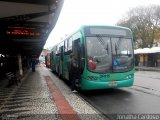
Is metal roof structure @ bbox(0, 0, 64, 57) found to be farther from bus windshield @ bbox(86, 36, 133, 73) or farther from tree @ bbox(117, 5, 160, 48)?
tree @ bbox(117, 5, 160, 48)

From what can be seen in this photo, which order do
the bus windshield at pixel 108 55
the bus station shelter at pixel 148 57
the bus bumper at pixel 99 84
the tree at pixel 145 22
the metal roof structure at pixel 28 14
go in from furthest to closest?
the tree at pixel 145 22, the bus station shelter at pixel 148 57, the bus windshield at pixel 108 55, the bus bumper at pixel 99 84, the metal roof structure at pixel 28 14

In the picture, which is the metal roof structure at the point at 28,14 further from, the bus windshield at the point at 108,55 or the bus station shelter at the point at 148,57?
the bus station shelter at the point at 148,57

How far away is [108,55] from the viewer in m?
11.6

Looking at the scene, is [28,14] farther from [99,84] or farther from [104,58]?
[99,84]

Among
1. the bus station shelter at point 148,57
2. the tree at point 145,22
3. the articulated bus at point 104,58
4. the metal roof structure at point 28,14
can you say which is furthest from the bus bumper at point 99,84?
the tree at point 145,22

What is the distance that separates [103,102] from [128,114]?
2.38m

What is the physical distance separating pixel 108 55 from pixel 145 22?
45215 mm

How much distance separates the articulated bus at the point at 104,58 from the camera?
11.5 metres

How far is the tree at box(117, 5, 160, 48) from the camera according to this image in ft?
175

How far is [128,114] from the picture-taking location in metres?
7.73

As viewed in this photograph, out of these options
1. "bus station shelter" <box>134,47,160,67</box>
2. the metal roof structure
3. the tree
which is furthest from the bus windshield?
the tree

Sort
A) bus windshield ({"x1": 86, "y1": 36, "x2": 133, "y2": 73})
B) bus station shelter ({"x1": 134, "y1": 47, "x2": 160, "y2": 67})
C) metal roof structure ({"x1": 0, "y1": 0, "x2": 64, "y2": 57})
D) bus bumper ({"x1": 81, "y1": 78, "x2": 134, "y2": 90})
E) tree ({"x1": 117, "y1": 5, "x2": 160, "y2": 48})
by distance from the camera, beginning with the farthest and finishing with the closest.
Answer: tree ({"x1": 117, "y1": 5, "x2": 160, "y2": 48})
bus station shelter ({"x1": 134, "y1": 47, "x2": 160, "y2": 67})
bus windshield ({"x1": 86, "y1": 36, "x2": 133, "y2": 73})
bus bumper ({"x1": 81, "y1": 78, "x2": 134, "y2": 90})
metal roof structure ({"x1": 0, "y1": 0, "x2": 64, "y2": 57})

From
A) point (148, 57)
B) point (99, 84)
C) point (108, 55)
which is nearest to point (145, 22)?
point (148, 57)

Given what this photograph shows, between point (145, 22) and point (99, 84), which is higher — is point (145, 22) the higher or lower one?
the higher one
